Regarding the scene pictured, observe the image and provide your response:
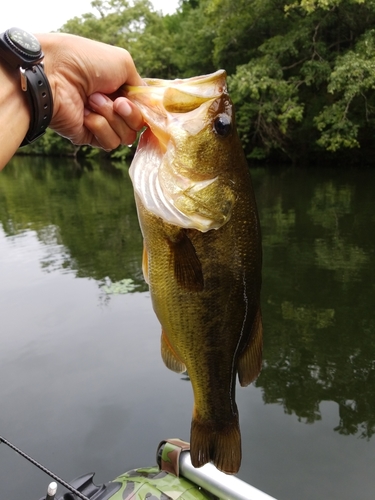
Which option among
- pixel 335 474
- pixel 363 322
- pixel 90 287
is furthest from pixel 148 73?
pixel 335 474

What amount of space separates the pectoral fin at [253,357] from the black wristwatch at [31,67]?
43.6 inches

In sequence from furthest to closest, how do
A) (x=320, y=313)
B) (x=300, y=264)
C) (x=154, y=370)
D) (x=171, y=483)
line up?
(x=300, y=264)
(x=320, y=313)
(x=154, y=370)
(x=171, y=483)

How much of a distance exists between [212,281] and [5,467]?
11.7 feet

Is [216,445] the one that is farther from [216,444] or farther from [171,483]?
[171,483]

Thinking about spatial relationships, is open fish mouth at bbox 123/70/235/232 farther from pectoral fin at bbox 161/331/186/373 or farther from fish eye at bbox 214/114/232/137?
pectoral fin at bbox 161/331/186/373

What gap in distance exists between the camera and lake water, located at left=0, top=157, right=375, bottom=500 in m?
4.09

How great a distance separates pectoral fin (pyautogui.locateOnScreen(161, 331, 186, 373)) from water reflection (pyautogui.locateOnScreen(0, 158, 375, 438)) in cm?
324

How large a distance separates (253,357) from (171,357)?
0.33 metres

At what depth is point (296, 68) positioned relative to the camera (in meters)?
20.4

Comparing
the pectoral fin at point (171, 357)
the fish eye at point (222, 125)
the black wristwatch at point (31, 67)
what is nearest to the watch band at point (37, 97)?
the black wristwatch at point (31, 67)

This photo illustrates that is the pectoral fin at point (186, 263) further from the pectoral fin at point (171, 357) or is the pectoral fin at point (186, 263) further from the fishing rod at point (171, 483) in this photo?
the fishing rod at point (171, 483)

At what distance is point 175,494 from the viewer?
2602 millimetres

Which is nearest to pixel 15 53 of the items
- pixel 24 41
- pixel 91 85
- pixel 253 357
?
pixel 24 41

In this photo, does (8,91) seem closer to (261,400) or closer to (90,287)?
(261,400)
